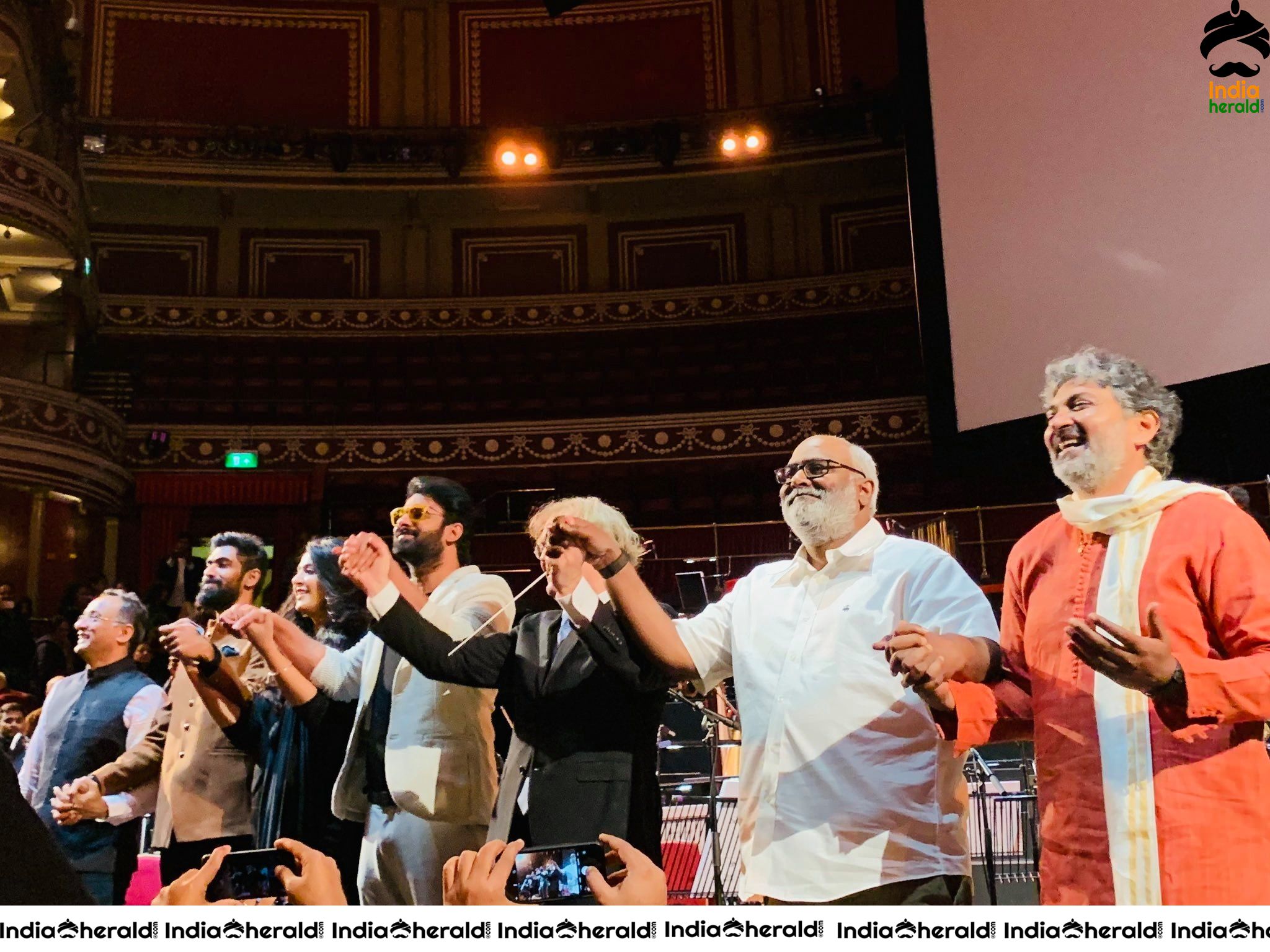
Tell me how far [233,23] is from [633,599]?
14.3m

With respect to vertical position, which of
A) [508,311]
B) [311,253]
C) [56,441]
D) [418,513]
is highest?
[311,253]

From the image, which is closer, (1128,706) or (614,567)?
(1128,706)

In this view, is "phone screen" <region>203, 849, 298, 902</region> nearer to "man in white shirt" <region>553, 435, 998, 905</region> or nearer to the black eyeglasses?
"man in white shirt" <region>553, 435, 998, 905</region>

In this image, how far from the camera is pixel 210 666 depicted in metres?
3.05

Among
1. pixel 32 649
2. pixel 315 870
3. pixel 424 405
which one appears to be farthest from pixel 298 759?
pixel 424 405

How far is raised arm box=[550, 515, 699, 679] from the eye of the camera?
2.29 m

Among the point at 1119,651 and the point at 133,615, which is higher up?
the point at 133,615

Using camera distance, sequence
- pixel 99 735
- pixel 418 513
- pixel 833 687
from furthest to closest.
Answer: pixel 99 735, pixel 418 513, pixel 833 687

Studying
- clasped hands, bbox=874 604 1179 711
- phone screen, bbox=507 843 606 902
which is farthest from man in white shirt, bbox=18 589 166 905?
clasped hands, bbox=874 604 1179 711

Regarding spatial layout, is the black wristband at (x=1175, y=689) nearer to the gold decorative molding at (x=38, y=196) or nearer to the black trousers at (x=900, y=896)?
the black trousers at (x=900, y=896)

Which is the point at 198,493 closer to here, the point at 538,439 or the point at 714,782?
the point at 538,439

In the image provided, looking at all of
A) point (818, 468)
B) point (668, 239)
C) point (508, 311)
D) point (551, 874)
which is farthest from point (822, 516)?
point (668, 239)
